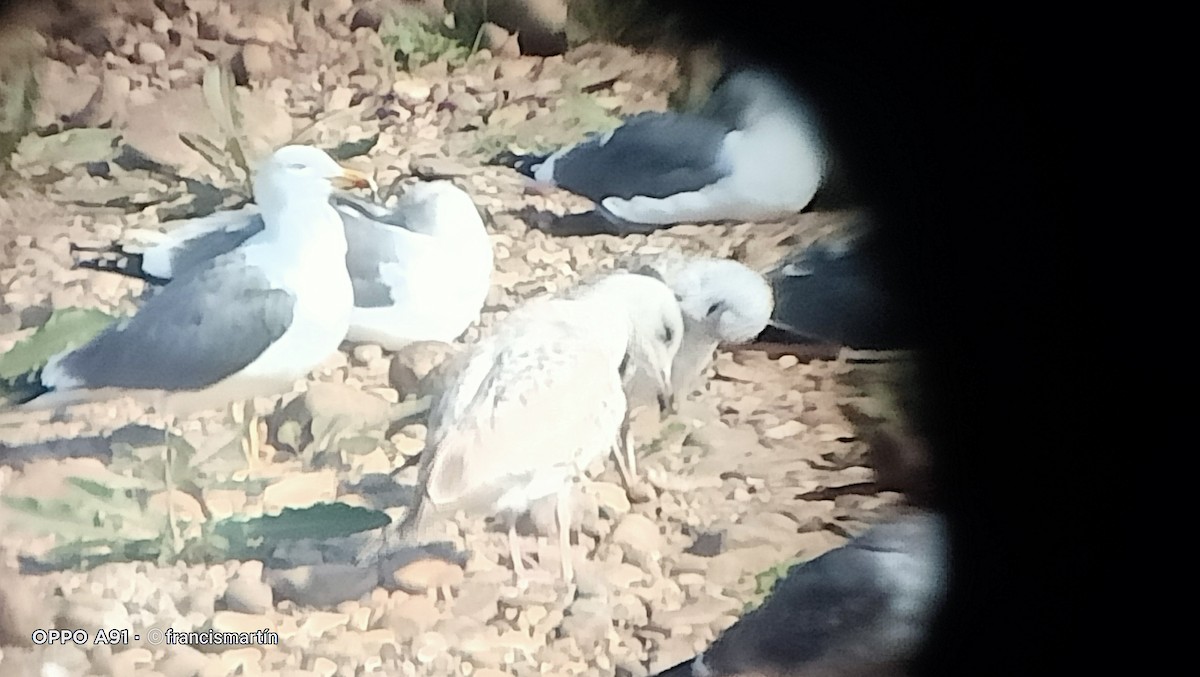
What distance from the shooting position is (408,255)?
124 centimetres

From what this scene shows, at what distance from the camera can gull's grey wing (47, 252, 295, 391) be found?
3.92 feet

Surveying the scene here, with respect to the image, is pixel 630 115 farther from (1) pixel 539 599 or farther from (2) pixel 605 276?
(1) pixel 539 599

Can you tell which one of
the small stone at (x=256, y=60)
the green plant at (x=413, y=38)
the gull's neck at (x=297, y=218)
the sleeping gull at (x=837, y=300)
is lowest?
the gull's neck at (x=297, y=218)

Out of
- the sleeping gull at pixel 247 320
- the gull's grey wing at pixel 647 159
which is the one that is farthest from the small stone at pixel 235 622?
the gull's grey wing at pixel 647 159

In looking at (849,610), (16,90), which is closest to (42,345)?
(16,90)

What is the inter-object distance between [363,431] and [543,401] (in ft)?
0.66

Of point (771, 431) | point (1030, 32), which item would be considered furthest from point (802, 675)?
point (1030, 32)

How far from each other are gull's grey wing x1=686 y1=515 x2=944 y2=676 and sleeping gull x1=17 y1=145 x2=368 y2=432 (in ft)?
1.89

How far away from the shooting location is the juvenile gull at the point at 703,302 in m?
1.27

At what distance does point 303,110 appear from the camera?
4.05 ft

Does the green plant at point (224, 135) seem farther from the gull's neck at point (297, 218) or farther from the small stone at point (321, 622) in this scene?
the small stone at point (321, 622)

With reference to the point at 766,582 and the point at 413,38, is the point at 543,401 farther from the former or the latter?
the point at 413,38

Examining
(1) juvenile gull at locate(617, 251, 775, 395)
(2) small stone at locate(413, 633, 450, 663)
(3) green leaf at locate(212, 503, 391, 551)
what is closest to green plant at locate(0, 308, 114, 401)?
(3) green leaf at locate(212, 503, 391, 551)

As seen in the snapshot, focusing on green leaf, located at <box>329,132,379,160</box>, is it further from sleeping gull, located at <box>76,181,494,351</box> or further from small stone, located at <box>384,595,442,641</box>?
small stone, located at <box>384,595,442,641</box>
